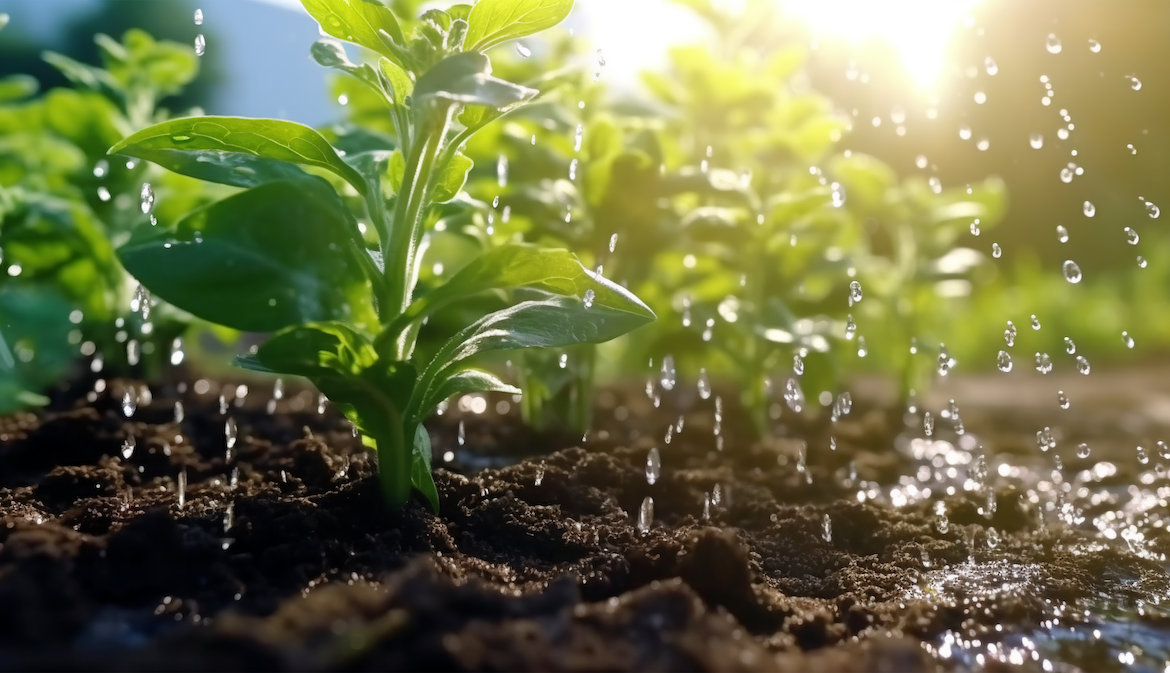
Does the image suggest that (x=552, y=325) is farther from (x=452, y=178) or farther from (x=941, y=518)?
(x=941, y=518)

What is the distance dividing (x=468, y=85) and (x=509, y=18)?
1.19ft

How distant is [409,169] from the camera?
163 centimetres

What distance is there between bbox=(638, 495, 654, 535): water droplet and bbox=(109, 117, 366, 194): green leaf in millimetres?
863

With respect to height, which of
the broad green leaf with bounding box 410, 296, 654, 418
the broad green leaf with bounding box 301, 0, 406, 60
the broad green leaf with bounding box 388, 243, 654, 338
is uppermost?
the broad green leaf with bounding box 301, 0, 406, 60

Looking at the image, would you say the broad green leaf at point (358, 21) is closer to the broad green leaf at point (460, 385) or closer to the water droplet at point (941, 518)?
the broad green leaf at point (460, 385)

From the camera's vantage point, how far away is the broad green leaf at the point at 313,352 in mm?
1491

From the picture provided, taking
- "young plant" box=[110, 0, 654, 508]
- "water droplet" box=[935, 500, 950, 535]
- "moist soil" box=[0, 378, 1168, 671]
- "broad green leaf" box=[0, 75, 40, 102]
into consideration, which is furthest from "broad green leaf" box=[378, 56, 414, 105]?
"broad green leaf" box=[0, 75, 40, 102]

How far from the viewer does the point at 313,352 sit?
152cm

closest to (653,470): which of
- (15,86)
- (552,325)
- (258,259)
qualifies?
(552,325)

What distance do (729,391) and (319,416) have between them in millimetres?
2119

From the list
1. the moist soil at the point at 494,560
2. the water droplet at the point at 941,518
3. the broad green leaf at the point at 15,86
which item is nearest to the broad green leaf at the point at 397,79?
the moist soil at the point at 494,560

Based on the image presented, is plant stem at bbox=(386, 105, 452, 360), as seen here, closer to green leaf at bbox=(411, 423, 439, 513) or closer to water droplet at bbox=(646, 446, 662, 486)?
green leaf at bbox=(411, 423, 439, 513)

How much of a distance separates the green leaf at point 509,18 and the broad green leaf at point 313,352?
0.57 metres

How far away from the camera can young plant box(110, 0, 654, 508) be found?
1.55m
